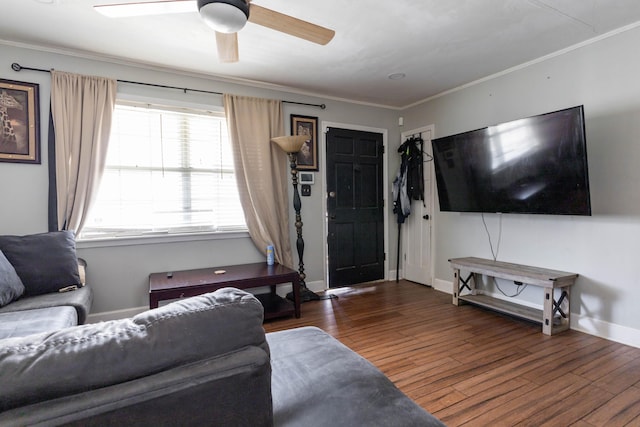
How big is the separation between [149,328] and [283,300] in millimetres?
2865

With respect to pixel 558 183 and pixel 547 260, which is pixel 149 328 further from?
pixel 547 260

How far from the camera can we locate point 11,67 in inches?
104

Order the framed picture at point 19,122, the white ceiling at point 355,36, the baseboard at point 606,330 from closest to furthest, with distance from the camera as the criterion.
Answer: the white ceiling at point 355,36 < the baseboard at point 606,330 < the framed picture at point 19,122

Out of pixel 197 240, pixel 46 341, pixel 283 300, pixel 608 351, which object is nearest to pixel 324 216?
pixel 283 300

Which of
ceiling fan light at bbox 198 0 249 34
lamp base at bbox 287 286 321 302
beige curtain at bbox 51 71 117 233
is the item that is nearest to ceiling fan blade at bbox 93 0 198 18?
ceiling fan light at bbox 198 0 249 34

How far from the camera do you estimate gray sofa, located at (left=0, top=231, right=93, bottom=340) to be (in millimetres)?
1893

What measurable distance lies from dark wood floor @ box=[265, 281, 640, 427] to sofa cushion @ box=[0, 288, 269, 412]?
149 cm

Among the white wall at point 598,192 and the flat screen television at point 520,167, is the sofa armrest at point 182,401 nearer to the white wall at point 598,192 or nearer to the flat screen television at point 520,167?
the flat screen television at point 520,167

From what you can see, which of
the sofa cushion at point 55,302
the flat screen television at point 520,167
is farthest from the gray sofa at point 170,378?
the flat screen television at point 520,167

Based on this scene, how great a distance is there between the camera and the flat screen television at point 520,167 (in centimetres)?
251

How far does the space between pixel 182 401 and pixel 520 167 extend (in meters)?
3.15

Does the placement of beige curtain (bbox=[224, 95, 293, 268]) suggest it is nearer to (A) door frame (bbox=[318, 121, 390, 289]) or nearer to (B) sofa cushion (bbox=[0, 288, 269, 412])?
(A) door frame (bbox=[318, 121, 390, 289])

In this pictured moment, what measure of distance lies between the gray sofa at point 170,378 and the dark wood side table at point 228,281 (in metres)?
1.99

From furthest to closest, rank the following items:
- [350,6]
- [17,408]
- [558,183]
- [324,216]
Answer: [324,216] < [558,183] < [350,6] < [17,408]
